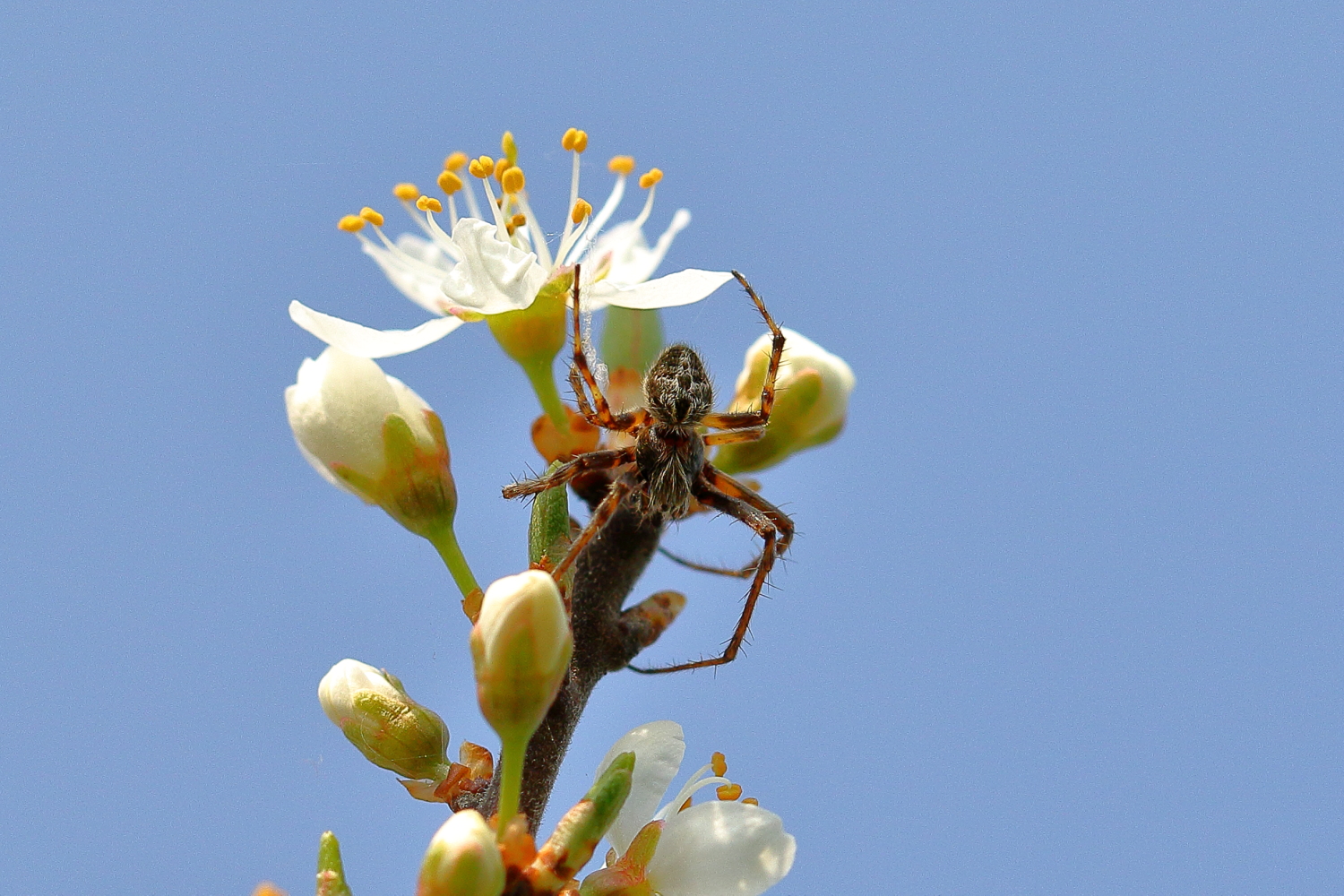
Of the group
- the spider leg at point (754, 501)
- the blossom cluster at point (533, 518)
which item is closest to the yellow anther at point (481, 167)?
the blossom cluster at point (533, 518)

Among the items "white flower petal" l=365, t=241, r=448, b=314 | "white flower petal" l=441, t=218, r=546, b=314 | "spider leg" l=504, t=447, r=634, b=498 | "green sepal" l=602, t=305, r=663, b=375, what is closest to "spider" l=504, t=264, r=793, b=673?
"spider leg" l=504, t=447, r=634, b=498

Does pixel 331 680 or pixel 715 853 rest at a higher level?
pixel 331 680

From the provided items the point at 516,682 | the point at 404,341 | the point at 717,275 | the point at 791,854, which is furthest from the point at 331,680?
the point at 717,275

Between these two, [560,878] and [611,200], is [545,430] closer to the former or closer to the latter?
[611,200]

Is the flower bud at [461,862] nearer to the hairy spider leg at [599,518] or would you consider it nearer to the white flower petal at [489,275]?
the hairy spider leg at [599,518]

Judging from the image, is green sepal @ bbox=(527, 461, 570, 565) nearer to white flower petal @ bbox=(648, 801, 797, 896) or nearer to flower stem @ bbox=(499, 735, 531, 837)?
flower stem @ bbox=(499, 735, 531, 837)

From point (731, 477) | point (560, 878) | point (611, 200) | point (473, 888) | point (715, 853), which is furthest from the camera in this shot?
point (611, 200)

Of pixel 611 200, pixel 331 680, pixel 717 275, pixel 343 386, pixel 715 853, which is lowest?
pixel 715 853
